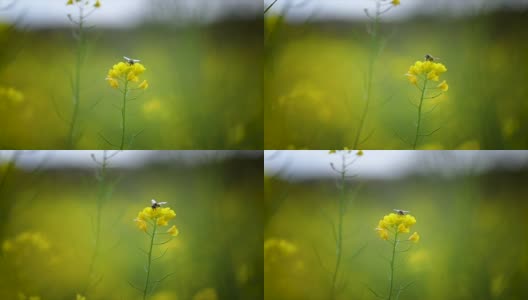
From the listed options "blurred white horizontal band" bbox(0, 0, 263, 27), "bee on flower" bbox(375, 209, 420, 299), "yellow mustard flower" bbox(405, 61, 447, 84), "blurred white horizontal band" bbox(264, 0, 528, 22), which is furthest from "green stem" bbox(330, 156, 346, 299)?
"blurred white horizontal band" bbox(0, 0, 263, 27)

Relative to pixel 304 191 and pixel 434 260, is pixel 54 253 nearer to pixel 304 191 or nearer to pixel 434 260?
pixel 304 191

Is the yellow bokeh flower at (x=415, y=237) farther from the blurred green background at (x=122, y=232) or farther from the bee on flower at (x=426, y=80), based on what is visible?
the blurred green background at (x=122, y=232)

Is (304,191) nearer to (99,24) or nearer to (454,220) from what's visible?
(454,220)

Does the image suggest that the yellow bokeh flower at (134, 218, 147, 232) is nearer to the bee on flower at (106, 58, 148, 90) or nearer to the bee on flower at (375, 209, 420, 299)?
the bee on flower at (106, 58, 148, 90)

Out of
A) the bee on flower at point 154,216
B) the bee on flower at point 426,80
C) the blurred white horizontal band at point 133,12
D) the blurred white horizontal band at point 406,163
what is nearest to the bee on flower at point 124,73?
the blurred white horizontal band at point 133,12

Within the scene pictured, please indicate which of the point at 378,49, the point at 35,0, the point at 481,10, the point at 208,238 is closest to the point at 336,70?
the point at 378,49

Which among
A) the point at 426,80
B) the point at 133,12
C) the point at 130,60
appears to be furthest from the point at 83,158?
the point at 426,80

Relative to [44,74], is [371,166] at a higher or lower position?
lower

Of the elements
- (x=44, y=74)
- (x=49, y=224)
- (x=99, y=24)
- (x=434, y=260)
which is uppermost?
(x=99, y=24)
